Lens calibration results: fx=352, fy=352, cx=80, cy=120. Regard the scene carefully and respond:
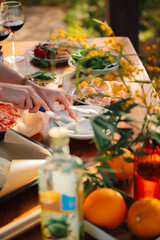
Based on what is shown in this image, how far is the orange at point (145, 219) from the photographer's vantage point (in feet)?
2.46

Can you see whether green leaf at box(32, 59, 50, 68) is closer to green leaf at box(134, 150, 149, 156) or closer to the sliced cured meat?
the sliced cured meat

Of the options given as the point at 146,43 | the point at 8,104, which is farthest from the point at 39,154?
the point at 146,43

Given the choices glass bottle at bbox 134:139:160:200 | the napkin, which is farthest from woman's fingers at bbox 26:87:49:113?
glass bottle at bbox 134:139:160:200

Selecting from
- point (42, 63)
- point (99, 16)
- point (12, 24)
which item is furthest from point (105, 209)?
point (99, 16)

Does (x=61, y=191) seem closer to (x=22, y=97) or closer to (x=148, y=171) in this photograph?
(x=148, y=171)

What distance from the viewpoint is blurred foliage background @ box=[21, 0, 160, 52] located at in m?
4.47

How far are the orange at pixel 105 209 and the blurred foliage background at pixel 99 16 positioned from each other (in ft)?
10.5

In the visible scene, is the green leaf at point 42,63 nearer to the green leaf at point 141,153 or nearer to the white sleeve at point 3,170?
the white sleeve at point 3,170

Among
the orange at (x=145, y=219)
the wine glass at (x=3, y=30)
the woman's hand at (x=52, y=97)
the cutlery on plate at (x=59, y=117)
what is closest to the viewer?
the orange at (x=145, y=219)

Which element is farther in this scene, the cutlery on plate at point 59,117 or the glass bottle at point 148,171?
the cutlery on plate at point 59,117

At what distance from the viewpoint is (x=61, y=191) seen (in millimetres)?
666

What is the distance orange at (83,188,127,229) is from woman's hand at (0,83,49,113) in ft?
1.94

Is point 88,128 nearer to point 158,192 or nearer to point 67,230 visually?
point 158,192

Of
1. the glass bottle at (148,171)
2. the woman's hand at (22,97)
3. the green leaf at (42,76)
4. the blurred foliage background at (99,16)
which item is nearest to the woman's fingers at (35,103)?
the woman's hand at (22,97)
